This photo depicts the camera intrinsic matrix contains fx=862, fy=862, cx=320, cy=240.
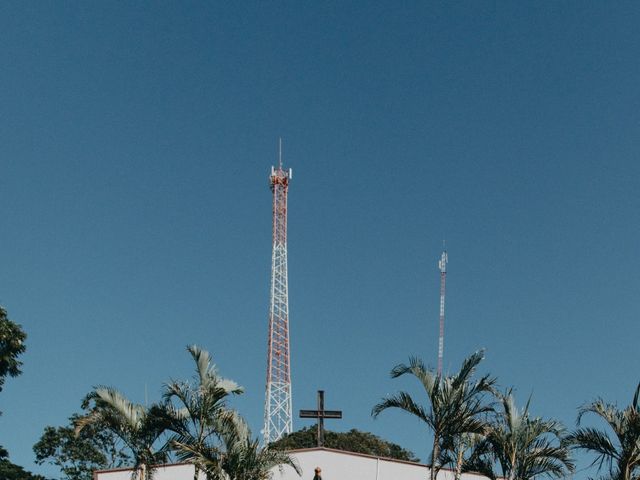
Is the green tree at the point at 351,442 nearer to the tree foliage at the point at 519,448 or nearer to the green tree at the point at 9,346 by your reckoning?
the green tree at the point at 9,346

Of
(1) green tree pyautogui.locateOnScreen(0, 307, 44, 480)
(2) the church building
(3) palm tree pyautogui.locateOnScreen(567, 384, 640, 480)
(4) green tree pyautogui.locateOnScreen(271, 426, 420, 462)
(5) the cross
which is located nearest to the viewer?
(3) palm tree pyautogui.locateOnScreen(567, 384, 640, 480)

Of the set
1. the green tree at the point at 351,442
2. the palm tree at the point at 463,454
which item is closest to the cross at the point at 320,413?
the palm tree at the point at 463,454

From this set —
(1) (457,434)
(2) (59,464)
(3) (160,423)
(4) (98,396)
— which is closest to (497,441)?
(1) (457,434)

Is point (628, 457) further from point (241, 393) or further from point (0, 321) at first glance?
point (0, 321)

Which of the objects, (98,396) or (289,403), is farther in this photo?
(289,403)

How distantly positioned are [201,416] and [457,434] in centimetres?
544

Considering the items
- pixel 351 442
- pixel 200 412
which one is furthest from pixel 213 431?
pixel 351 442

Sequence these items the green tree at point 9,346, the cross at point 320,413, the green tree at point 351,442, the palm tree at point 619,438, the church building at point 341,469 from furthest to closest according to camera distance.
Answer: the green tree at point 351,442 < the green tree at point 9,346 < the cross at point 320,413 < the church building at point 341,469 < the palm tree at point 619,438

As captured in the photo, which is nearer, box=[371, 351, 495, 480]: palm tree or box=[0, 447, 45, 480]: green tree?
box=[371, 351, 495, 480]: palm tree

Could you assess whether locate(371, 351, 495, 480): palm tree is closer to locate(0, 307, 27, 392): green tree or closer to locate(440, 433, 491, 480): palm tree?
locate(440, 433, 491, 480): palm tree

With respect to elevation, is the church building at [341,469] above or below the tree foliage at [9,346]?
below

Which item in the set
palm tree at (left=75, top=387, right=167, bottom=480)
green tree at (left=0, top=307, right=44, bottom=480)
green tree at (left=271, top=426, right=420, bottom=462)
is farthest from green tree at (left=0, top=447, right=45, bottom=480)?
palm tree at (left=75, top=387, right=167, bottom=480)

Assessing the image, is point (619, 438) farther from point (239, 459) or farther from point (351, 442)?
point (351, 442)

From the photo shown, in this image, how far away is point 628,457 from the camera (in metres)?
17.0
